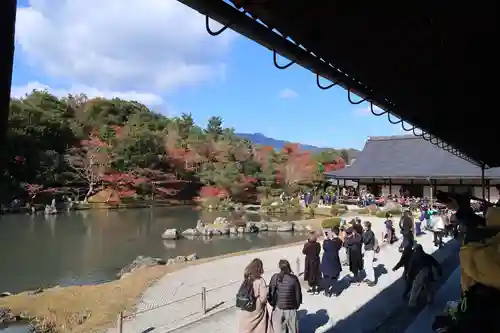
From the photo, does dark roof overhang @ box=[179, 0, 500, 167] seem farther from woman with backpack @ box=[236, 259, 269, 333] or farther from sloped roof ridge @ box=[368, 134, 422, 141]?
sloped roof ridge @ box=[368, 134, 422, 141]

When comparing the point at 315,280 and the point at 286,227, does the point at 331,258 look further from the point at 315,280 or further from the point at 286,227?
the point at 286,227

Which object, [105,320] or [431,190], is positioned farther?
[431,190]

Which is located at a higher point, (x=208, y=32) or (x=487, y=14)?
(x=487, y=14)

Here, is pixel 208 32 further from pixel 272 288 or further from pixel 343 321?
pixel 343 321

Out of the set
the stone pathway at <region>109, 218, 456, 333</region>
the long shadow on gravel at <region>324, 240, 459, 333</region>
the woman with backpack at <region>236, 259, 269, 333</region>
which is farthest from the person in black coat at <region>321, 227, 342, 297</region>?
the woman with backpack at <region>236, 259, 269, 333</region>

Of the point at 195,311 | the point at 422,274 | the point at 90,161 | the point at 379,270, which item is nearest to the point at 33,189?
the point at 90,161

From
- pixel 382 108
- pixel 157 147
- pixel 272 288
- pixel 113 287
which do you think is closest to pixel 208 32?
pixel 382 108

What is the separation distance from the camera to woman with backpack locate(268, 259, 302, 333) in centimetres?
425

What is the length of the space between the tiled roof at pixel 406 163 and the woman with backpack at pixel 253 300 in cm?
2247

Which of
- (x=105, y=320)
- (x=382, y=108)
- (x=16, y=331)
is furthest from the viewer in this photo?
(x=16, y=331)

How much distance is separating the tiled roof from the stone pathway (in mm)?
17279

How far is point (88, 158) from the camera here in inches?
1139

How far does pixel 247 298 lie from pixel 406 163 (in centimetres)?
2641

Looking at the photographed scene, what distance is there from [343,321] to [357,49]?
3988mm
